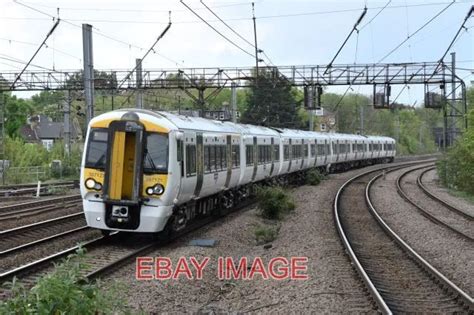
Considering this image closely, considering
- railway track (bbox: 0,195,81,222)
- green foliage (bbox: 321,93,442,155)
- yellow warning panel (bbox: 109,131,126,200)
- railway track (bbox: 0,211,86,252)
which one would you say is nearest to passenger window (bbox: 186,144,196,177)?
yellow warning panel (bbox: 109,131,126,200)

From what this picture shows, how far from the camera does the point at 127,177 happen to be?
1255 cm

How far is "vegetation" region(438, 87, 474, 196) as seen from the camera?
28.7m

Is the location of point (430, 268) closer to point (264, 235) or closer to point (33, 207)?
point (264, 235)

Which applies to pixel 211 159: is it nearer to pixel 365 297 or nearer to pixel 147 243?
pixel 147 243

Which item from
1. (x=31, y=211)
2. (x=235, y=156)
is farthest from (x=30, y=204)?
(x=235, y=156)

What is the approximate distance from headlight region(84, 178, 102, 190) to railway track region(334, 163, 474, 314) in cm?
504

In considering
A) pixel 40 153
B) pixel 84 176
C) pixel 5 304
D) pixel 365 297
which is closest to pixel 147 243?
pixel 84 176

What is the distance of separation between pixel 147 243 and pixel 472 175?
19.7 m

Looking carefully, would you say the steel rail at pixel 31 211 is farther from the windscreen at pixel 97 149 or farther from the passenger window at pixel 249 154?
the passenger window at pixel 249 154

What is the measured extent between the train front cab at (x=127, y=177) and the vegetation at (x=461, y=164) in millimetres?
Answer: 19591

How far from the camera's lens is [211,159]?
16.0 m

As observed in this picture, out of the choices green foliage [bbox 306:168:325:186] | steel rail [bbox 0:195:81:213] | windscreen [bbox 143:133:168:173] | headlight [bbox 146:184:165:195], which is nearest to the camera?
headlight [bbox 146:184:165:195]

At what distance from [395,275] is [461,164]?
21485 mm

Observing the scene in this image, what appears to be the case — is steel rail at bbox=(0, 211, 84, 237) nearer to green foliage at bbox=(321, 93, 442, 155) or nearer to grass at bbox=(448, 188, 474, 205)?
grass at bbox=(448, 188, 474, 205)
